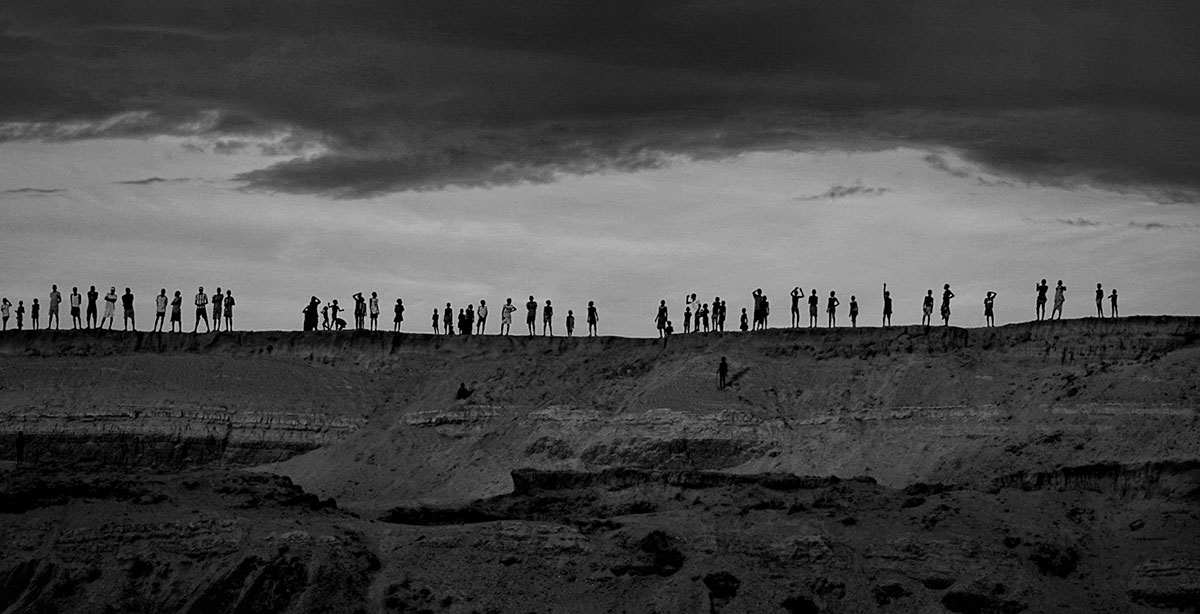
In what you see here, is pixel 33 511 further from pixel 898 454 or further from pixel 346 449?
pixel 898 454

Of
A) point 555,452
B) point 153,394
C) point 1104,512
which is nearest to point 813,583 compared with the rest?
point 1104,512

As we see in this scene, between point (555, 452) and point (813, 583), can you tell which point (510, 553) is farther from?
point (555, 452)

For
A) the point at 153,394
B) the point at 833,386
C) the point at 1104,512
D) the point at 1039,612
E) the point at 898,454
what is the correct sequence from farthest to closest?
the point at 153,394, the point at 833,386, the point at 898,454, the point at 1104,512, the point at 1039,612

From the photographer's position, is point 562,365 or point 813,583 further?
point 562,365

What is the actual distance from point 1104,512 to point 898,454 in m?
9.00

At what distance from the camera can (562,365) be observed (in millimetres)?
85750

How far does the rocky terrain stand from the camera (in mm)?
63500

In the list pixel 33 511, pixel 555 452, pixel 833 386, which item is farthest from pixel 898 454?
pixel 33 511

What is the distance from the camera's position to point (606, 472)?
7150cm

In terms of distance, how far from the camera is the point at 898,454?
74.9 m

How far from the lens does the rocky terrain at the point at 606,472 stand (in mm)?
63500

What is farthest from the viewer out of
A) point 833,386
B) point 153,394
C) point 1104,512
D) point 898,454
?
point 153,394

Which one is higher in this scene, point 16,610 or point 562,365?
point 562,365

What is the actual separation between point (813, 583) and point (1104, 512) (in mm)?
9104
